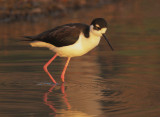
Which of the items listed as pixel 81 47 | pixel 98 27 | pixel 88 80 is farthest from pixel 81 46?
pixel 88 80

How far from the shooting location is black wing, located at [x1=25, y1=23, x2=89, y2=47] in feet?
40.1

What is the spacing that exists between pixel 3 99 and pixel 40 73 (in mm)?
3264

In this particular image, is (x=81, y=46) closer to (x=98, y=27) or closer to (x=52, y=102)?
(x=98, y=27)

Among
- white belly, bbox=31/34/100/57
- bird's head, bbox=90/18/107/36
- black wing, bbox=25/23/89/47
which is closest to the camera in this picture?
bird's head, bbox=90/18/107/36

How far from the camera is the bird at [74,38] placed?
469 inches

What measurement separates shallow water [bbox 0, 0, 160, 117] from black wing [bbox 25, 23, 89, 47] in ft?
3.10

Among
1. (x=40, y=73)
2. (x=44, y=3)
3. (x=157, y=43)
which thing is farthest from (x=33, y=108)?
(x=44, y=3)

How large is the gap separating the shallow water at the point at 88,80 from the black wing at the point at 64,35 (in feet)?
3.10

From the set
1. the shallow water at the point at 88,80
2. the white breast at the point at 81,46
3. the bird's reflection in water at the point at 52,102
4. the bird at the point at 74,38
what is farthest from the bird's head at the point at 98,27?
the bird's reflection in water at the point at 52,102

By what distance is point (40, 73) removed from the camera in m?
14.0

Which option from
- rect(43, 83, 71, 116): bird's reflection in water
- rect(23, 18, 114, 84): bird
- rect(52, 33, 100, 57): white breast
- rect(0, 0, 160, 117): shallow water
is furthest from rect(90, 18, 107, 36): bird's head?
rect(43, 83, 71, 116): bird's reflection in water

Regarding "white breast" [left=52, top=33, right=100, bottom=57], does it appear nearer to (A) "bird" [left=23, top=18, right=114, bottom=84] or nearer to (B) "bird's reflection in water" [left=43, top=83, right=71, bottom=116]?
(A) "bird" [left=23, top=18, right=114, bottom=84]

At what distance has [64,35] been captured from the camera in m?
12.5

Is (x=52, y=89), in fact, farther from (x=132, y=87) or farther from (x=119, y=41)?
(x=119, y=41)
